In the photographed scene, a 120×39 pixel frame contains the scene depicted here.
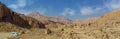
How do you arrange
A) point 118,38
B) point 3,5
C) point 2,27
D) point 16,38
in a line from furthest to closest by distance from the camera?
point 3,5
point 2,27
point 16,38
point 118,38

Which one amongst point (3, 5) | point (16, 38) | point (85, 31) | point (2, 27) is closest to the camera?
point (85, 31)

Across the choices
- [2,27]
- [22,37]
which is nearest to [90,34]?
[22,37]

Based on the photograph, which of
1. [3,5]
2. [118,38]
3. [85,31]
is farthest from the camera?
[3,5]

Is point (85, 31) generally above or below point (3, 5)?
below

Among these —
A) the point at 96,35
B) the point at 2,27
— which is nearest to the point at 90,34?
the point at 96,35

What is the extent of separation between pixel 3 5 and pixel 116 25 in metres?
28.0

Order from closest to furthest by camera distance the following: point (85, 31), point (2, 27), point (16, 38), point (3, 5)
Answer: point (85, 31) → point (16, 38) → point (2, 27) → point (3, 5)

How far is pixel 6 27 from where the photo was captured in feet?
124

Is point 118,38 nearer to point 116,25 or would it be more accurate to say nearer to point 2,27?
point 116,25

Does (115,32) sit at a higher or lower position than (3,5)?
lower

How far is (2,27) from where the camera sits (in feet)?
122

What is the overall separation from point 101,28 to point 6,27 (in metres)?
19.6

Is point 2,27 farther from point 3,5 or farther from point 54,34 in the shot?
point 54,34

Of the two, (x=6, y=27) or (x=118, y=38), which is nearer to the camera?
(x=118, y=38)
